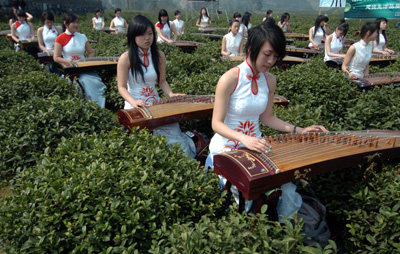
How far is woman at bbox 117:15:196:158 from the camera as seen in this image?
3.25 meters

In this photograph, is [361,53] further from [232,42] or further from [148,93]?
[148,93]

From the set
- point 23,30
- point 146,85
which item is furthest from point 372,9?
point 146,85

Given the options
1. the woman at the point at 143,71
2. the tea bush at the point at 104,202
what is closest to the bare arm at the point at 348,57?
the woman at the point at 143,71

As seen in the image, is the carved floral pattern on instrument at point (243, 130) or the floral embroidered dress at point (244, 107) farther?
the carved floral pattern on instrument at point (243, 130)

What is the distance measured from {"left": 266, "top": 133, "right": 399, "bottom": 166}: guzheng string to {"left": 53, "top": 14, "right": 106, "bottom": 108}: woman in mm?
3436

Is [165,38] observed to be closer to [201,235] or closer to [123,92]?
[123,92]

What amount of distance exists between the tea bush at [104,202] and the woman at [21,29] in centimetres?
750

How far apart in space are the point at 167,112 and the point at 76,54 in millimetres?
2997

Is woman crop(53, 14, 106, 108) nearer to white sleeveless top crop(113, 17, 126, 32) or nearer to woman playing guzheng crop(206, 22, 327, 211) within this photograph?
woman playing guzheng crop(206, 22, 327, 211)

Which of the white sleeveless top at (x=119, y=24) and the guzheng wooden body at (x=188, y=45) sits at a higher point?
the white sleeveless top at (x=119, y=24)

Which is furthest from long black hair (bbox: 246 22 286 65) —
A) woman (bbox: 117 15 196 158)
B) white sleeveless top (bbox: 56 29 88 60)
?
white sleeveless top (bbox: 56 29 88 60)

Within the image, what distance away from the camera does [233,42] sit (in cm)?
668

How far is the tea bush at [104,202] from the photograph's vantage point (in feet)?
5.65

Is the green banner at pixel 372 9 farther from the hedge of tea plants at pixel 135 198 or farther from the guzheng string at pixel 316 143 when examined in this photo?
the guzheng string at pixel 316 143
